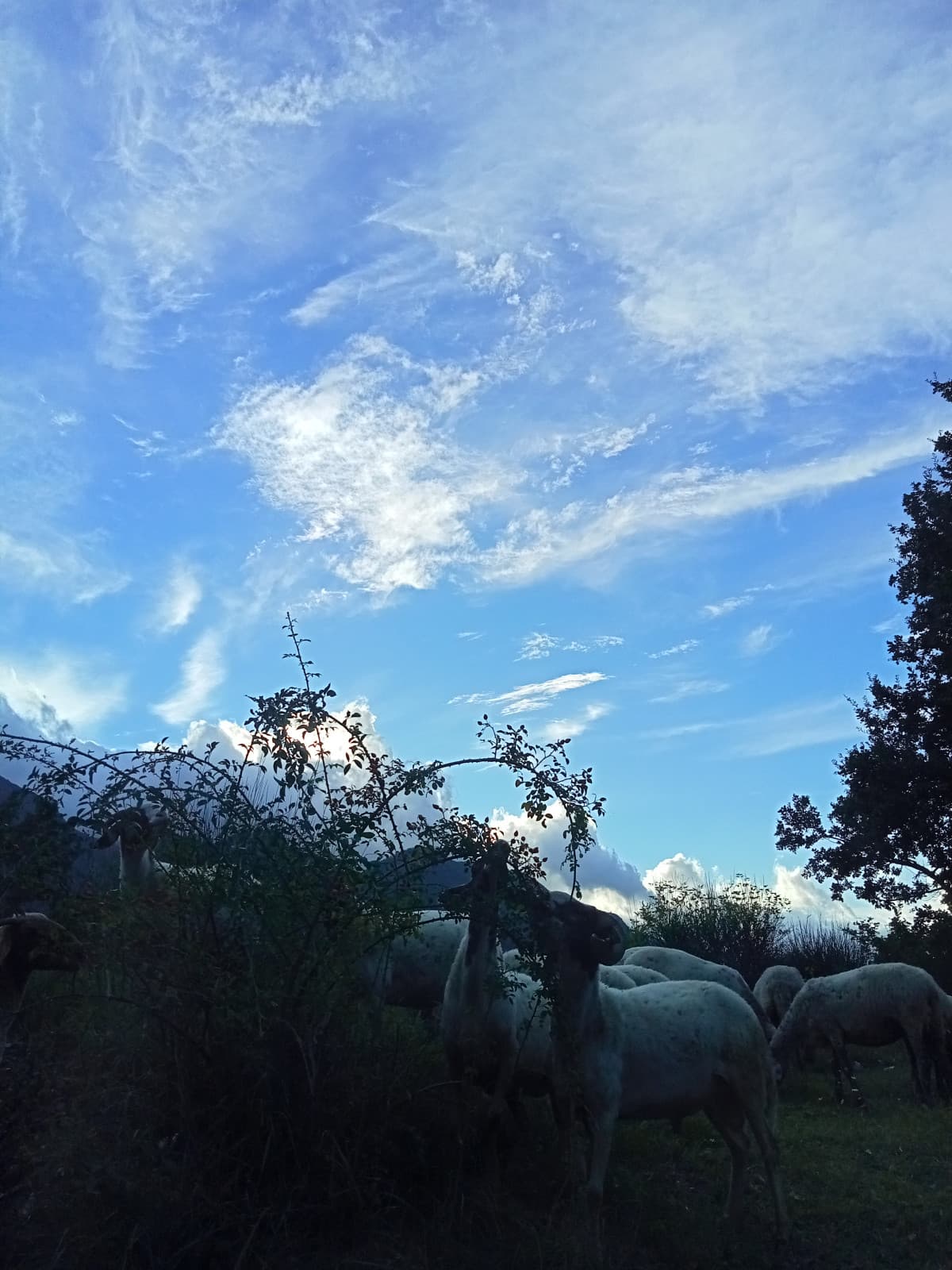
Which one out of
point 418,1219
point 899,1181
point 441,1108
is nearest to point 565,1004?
point 441,1108

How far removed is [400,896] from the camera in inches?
274

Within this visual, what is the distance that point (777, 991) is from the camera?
17922 millimetres

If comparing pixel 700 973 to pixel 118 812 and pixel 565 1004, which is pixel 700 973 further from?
pixel 118 812

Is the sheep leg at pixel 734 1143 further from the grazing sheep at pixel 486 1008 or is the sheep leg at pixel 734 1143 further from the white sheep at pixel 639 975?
the white sheep at pixel 639 975

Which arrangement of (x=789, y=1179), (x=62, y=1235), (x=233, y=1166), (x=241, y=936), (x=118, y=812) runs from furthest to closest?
(x=789, y=1179) → (x=118, y=812) → (x=241, y=936) → (x=233, y=1166) → (x=62, y=1235)

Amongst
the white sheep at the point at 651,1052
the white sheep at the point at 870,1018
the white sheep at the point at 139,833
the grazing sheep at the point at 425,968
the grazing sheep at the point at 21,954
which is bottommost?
the white sheep at the point at 870,1018

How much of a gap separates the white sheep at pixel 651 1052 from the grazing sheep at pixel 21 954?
3.05 metres

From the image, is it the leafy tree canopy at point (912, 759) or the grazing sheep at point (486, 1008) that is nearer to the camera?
the grazing sheep at point (486, 1008)

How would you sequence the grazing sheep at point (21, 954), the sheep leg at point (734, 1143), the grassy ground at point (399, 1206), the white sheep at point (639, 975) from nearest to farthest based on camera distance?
the grassy ground at point (399, 1206) < the grazing sheep at point (21, 954) < the sheep leg at point (734, 1143) < the white sheep at point (639, 975)

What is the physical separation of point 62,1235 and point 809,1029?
39.5 ft

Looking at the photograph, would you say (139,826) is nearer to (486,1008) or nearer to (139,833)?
(139,833)

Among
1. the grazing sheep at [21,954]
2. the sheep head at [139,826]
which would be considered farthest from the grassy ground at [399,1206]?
the sheep head at [139,826]

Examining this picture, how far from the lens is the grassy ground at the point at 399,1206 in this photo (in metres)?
5.54

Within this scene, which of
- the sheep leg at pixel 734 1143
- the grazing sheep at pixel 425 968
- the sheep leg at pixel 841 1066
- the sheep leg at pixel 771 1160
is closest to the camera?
the sheep leg at pixel 771 1160
